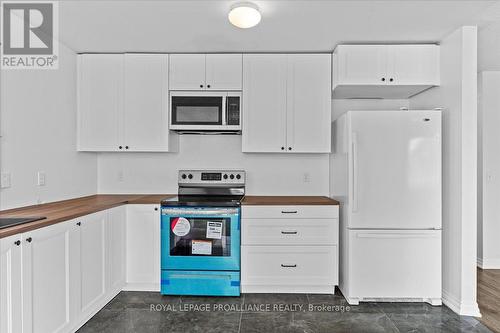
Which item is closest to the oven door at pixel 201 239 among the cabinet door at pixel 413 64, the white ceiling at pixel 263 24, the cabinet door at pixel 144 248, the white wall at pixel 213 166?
the cabinet door at pixel 144 248

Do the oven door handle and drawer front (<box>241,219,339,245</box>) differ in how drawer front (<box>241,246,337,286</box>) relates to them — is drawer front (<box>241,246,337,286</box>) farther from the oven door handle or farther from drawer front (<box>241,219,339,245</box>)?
the oven door handle

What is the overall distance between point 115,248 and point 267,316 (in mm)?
1450

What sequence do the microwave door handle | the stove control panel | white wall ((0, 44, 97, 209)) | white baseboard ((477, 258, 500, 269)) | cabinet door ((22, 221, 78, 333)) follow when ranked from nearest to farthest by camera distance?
cabinet door ((22, 221, 78, 333)) < white wall ((0, 44, 97, 209)) < the microwave door handle < the stove control panel < white baseboard ((477, 258, 500, 269))

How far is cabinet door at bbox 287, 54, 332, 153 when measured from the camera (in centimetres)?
332

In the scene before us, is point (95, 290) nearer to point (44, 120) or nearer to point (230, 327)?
point (230, 327)

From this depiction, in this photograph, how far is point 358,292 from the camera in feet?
9.41

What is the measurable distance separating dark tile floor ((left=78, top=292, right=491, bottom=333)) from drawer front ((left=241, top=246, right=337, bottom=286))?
0.17 metres

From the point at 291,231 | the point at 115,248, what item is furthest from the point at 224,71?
the point at 115,248

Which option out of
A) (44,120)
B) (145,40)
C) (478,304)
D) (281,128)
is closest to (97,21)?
(145,40)

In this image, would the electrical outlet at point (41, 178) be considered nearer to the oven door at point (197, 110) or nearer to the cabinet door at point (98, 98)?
the cabinet door at point (98, 98)

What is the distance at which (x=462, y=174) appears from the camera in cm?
271

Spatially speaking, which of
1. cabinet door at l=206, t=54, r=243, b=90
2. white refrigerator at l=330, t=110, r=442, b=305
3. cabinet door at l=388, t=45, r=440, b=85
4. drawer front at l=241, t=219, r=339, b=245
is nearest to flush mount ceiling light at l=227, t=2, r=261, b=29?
cabinet door at l=206, t=54, r=243, b=90

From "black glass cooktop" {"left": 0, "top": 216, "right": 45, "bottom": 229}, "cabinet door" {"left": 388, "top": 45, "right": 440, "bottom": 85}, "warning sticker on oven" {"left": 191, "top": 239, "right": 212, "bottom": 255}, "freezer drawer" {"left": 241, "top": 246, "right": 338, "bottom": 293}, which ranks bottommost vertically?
"freezer drawer" {"left": 241, "top": 246, "right": 338, "bottom": 293}

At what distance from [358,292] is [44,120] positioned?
10.3 feet
